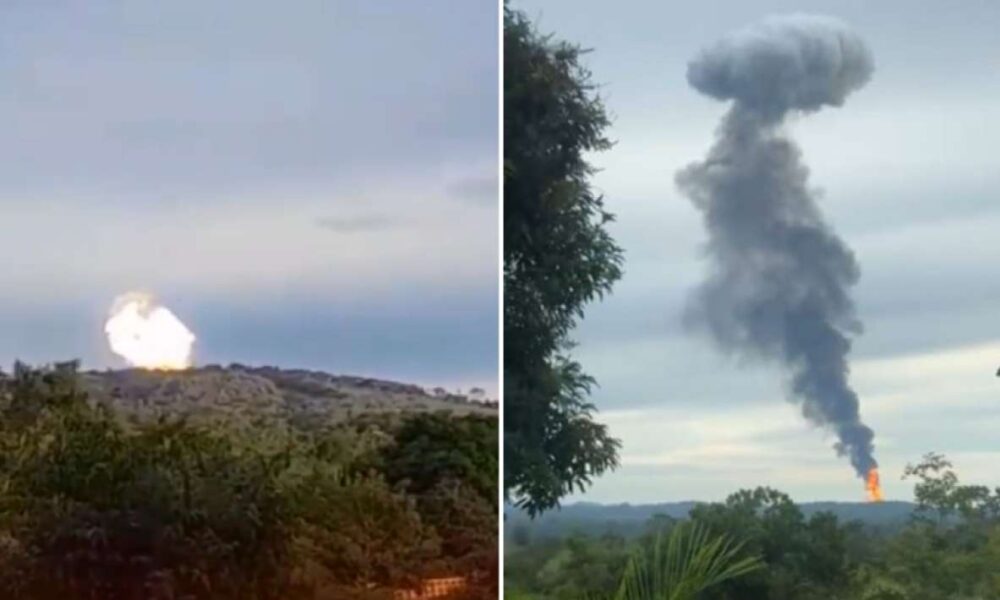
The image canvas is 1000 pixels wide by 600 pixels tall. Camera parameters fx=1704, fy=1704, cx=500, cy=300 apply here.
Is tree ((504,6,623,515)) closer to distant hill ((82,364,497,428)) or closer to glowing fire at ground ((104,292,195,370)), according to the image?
distant hill ((82,364,497,428))

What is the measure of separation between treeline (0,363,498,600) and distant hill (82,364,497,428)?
48mm

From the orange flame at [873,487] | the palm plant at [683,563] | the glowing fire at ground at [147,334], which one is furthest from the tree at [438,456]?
the orange flame at [873,487]

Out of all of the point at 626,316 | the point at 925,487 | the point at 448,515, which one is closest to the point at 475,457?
the point at 448,515

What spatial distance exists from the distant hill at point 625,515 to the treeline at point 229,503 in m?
0.16

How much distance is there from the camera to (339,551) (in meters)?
5.89

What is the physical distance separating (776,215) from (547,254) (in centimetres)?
81

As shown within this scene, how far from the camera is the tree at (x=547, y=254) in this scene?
598cm

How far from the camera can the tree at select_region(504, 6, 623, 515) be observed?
19.6ft

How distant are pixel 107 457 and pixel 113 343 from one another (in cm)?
39

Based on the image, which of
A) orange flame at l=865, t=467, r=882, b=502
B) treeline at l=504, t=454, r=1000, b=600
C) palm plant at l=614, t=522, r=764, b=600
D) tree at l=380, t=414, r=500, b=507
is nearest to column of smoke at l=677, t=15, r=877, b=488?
orange flame at l=865, t=467, r=882, b=502

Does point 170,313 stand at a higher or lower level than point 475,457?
higher

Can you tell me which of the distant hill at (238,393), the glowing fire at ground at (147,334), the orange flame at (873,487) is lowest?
the orange flame at (873,487)

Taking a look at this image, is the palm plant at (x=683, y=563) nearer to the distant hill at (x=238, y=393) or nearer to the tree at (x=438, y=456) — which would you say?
the tree at (x=438, y=456)

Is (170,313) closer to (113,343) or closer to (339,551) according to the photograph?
(113,343)
